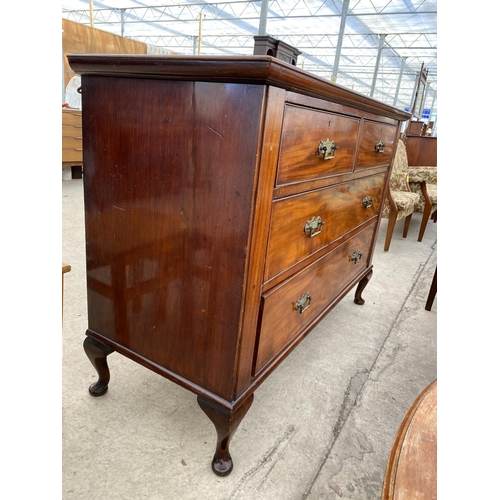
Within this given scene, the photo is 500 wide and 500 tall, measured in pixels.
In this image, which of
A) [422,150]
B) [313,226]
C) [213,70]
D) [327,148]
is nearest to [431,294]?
[313,226]

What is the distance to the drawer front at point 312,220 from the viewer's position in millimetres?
1125

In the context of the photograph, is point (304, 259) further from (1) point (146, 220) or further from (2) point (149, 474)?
(2) point (149, 474)

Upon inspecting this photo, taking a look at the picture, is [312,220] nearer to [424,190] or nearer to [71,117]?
[424,190]

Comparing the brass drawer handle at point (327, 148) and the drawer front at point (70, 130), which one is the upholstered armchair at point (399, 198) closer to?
the brass drawer handle at point (327, 148)

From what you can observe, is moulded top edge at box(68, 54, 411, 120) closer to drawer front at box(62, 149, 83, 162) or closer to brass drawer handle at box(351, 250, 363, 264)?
brass drawer handle at box(351, 250, 363, 264)

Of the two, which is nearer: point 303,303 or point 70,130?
point 303,303

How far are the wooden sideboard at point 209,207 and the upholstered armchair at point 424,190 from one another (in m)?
2.84

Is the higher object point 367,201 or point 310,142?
point 310,142

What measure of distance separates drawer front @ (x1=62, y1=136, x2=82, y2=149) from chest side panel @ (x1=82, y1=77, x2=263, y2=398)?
375 cm

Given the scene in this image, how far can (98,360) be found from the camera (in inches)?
57.3

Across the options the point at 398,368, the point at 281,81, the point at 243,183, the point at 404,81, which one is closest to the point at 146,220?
the point at 243,183

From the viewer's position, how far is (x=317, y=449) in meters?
1.37

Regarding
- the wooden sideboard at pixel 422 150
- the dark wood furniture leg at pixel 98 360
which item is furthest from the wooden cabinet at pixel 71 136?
the wooden sideboard at pixel 422 150

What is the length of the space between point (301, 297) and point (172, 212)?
605 millimetres
